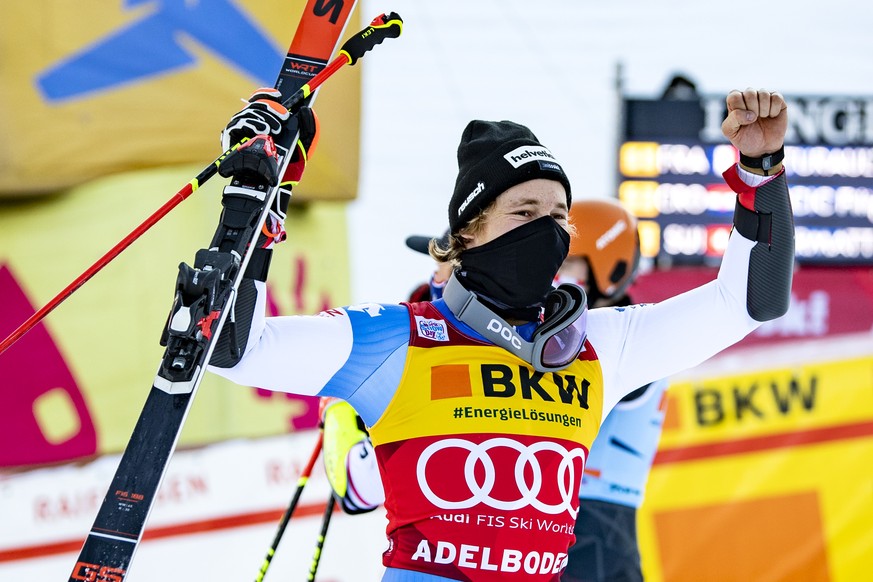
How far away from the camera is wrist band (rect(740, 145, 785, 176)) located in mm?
1985

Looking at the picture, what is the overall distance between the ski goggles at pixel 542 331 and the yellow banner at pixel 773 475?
4.21 m

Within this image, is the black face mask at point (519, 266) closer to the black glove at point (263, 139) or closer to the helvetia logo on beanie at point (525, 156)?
the helvetia logo on beanie at point (525, 156)

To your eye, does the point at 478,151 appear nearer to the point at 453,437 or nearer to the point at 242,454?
the point at 453,437

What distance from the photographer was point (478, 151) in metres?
2.06

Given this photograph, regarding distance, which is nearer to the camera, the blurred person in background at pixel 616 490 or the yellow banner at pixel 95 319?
the blurred person in background at pixel 616 490

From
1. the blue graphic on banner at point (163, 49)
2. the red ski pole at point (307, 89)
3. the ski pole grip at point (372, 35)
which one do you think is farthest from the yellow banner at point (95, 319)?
the ski pole grip at point (372, 35)

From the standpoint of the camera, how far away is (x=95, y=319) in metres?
4.79

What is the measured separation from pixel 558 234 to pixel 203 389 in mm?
3327

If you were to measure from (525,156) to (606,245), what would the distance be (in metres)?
1.35

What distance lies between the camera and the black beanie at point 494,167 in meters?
1.99

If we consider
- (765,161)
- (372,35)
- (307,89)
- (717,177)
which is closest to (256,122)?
(307,89)

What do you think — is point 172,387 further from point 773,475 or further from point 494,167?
point 773,475

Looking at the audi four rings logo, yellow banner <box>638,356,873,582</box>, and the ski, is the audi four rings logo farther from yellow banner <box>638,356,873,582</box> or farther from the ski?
yellow banner <box>638,356,873,582</box>

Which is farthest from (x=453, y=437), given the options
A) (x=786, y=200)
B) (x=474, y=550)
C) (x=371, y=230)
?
(x=371, y=230)
